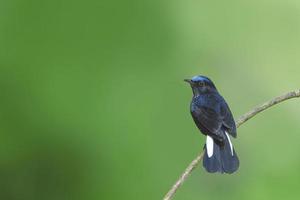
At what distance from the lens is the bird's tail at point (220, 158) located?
2.91 meters

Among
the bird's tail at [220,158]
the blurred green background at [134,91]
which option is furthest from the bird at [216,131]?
→ the blurred green background at [134,91]

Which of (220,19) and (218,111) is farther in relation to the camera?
(220,19)

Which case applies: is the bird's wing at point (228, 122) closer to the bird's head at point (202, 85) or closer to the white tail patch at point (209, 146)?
the white tail patch at point (209, 146)

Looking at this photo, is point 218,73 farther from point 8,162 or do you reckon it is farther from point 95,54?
point 8,162

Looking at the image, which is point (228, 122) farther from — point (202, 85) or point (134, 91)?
point (134, 91)

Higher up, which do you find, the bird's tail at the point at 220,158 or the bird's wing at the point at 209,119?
the bird's wing at the point at 209,119

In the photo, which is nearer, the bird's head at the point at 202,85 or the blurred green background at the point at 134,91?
the bird's head at the point at 202,85

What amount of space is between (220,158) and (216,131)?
0.11 m

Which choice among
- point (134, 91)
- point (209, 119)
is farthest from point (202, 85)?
point (134, 91)

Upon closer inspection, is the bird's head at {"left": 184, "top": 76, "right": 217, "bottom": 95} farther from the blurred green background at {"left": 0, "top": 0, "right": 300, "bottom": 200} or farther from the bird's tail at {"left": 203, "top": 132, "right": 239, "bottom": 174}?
the blurred green background at {"left": 0, "top": 0, "right": 300, "bottom": 200}

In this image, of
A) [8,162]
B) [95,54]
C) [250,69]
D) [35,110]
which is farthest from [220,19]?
[8,162]

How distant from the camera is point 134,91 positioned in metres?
4.82

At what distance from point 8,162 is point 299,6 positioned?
6.60 feet

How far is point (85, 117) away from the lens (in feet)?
16.1
